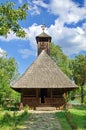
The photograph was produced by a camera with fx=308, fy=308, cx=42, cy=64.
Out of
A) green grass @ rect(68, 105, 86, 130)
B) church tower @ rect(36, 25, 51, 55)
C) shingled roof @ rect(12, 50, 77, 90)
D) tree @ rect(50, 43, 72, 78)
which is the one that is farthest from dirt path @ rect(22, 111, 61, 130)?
tree @ rect(50, 43, 72, 78)

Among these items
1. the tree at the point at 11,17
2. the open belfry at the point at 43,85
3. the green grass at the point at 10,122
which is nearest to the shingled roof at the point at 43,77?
the open belfry at the point at 43,85

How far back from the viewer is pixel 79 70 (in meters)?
54.1

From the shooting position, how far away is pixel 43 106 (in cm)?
2989

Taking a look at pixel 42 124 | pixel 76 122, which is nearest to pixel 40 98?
pixel 76 122

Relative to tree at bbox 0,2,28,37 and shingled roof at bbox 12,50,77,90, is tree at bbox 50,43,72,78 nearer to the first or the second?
shingled roof at bbox 12,50,77,90

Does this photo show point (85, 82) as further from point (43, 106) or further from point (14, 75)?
point (43, 106)

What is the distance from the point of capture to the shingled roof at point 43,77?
2953 centimetres

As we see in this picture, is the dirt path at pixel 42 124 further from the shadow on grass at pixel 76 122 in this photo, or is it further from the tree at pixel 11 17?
the tree at pixel 11 17

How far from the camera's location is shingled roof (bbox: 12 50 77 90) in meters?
29.5

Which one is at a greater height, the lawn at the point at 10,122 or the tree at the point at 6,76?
the tree at the point at 6,76

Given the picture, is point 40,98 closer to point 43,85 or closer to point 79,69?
point 43,85

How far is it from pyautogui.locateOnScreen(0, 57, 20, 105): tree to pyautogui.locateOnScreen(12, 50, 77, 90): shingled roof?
27.8ft

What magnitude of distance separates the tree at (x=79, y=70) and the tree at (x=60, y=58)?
1227 mm

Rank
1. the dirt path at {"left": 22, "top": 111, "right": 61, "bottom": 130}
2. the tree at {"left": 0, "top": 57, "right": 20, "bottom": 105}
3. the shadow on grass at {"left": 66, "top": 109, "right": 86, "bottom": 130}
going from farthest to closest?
the tree at {"left": 0, "top": 57, "right": 20, "bottom": 105} < the shadow on grass at {"left": 66, "top": 109, "right": 86, "bottom": 130} < the dirt path at {"left": 22, "top": 111, "right": 61, "bottom": 130}
